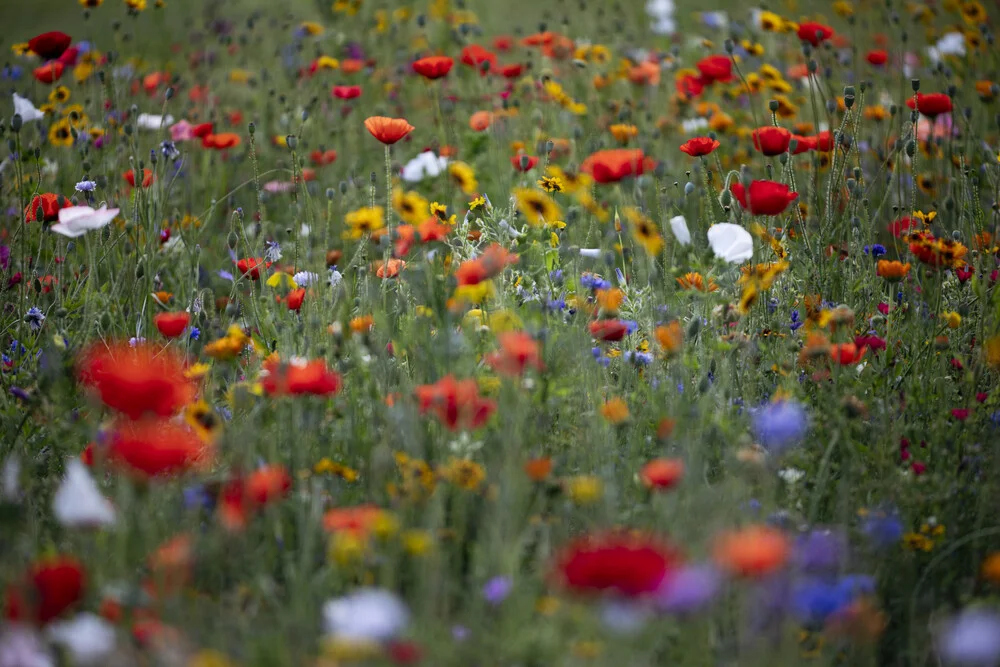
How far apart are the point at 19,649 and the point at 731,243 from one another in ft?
5.19

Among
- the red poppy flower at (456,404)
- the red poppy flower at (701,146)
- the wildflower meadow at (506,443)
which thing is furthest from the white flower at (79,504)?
the red poppy flower at (701,146)

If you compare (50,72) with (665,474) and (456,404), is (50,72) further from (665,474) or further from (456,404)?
(665,474)

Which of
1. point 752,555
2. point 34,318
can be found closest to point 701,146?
point 752,555

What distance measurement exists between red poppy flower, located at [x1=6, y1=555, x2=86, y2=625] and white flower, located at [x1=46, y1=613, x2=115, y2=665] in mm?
44

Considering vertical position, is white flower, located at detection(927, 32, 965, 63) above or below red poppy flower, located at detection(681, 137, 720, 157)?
below

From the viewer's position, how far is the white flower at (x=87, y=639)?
4.01 ft

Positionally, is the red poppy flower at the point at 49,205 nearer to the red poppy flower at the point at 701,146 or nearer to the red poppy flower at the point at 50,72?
the red poppy flower at the point at 50,72

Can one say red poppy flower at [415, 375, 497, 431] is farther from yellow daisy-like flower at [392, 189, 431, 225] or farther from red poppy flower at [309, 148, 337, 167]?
red poppy flower at [309, 148, 337, 167]

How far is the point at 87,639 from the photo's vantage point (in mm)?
1229

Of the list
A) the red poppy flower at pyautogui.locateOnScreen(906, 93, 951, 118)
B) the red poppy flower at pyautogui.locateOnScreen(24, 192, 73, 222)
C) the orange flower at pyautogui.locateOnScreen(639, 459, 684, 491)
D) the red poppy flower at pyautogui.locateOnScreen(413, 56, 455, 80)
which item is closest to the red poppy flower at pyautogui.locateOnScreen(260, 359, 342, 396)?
the orange flower at pyautogui.locateOnScreen(639, 459, 684, 491)

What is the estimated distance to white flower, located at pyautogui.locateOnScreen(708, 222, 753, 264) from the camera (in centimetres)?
204

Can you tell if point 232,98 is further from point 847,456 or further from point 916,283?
point 847,456

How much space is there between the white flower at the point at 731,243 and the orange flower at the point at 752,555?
0.94 meters

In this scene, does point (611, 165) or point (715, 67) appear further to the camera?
point (715, 67)
